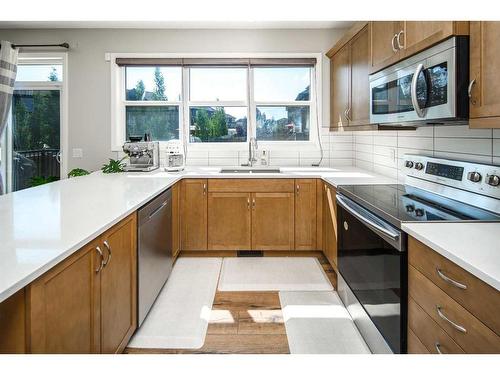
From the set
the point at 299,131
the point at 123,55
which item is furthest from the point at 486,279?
the point at 123,55

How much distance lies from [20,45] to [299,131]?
3.03 metres

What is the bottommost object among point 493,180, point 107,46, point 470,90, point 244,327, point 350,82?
point 244,327

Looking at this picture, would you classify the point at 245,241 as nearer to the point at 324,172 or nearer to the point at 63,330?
the point at 324,172

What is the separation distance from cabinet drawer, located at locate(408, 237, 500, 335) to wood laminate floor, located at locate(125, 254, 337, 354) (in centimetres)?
98

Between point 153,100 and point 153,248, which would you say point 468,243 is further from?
point 153,100

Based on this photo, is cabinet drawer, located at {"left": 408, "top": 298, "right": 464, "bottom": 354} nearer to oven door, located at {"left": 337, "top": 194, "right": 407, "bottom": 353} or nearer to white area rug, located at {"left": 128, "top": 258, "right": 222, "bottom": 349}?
oven door, located at {"left": 337, "top": 194, "right": 407, "bottom": 353}

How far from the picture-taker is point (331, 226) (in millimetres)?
3461

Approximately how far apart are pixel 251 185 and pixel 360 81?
1304 mm

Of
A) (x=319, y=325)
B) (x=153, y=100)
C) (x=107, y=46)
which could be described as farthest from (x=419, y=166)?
(x=107, y=46)

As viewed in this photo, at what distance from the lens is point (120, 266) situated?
198 centimetres

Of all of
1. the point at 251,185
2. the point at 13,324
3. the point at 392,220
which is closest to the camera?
A: the point at 13,324

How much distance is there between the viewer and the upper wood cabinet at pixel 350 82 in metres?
3.16

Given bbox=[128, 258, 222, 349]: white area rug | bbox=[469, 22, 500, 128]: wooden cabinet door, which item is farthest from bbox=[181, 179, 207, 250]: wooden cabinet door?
bbox=[469, 22, 500, 128]: wooden cabinet door
